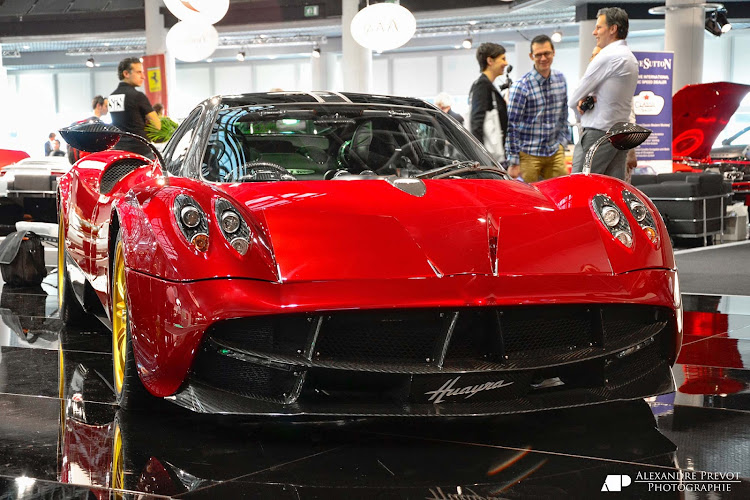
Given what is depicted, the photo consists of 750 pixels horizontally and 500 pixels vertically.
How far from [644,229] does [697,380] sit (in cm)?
88

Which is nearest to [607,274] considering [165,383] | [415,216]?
[415,216]

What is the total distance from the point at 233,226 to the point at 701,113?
9.32 m

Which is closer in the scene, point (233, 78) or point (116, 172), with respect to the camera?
point (116, 172)

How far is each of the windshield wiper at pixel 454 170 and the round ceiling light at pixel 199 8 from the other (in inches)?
328

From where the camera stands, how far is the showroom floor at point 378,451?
2.32 meters

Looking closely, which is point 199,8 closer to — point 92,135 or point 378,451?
point 92,135

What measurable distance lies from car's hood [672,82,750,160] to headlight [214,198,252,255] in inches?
335

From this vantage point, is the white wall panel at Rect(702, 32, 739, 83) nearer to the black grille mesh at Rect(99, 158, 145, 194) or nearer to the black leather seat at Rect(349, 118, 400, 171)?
the black leather seat at Rect(349, 118, 400, 171)

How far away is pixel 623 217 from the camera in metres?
3.00

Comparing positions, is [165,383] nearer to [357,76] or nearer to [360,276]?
[360,276]

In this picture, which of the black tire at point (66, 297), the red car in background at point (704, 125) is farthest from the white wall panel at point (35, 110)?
the black tire at point (66, 297)

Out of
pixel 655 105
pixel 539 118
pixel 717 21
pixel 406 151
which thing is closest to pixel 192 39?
pixel 655 105

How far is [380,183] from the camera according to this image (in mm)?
3143

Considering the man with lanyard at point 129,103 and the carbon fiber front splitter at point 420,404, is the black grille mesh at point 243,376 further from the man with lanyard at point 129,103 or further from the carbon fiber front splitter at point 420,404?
the man with lanyard at point 129,103
